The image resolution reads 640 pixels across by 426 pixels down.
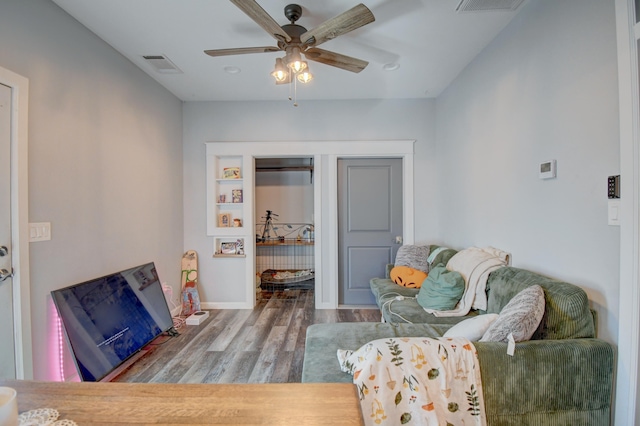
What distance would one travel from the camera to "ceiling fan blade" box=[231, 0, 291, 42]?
1633 mm

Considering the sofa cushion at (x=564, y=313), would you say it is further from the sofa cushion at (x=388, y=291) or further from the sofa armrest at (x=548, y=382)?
the sofa cushion at (x=388, y=291)

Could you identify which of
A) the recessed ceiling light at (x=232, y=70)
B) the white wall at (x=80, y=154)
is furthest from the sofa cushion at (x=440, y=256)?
the white wall at (x=80, y=154)

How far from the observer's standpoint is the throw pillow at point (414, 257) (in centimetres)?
337

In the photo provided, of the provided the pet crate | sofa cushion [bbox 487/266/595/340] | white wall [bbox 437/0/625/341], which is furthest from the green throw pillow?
the pet crate

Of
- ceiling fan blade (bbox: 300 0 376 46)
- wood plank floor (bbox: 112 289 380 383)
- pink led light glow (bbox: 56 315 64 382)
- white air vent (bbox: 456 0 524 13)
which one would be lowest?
wood plank floor (bbox: 112 289 380 383)

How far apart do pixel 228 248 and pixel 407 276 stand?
242 cm

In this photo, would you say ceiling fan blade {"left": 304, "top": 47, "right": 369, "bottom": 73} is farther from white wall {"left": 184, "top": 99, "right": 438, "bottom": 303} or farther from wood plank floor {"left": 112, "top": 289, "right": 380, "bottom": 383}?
wood plank floor {"left": 112, "top": 289, "right": 380, "bottom": 383}

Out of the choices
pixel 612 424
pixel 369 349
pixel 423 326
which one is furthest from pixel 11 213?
pixel 612 424

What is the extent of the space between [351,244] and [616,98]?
9.55 feet

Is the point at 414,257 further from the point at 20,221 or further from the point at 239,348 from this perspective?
the point at 20,221

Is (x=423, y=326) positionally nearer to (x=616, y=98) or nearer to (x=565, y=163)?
(x=565, y=163)

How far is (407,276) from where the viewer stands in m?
3.17

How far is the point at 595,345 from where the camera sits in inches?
54.4

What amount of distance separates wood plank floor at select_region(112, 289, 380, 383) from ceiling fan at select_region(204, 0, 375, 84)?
242 cm
